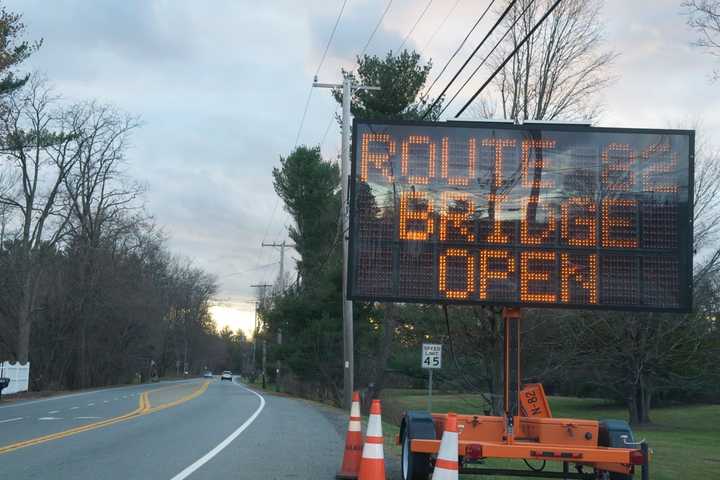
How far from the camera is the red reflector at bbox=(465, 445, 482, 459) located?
29.7 ft

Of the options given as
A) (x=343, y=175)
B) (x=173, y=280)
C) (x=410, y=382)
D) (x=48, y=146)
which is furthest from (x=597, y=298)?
(x=173, y=280)

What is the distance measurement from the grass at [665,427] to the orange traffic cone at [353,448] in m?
3.98

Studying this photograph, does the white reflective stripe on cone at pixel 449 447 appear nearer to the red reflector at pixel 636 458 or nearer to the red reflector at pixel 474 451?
the red reflector at pixel 474 451

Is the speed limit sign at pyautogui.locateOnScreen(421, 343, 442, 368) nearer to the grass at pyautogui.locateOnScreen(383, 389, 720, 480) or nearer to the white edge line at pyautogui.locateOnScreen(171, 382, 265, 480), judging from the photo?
the grass at pyautogui.locateOnScreen(383, 389, 720, 480)

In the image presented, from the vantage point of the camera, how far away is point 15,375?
42281mm

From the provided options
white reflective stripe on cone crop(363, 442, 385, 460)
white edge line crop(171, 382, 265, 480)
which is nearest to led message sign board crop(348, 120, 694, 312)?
white reflective stripe on cone crop(363, 442, 385, 460)

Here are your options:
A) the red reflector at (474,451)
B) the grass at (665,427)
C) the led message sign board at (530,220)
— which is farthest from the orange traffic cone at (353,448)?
the grass at (665,427)

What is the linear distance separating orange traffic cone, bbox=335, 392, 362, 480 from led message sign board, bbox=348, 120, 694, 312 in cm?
171

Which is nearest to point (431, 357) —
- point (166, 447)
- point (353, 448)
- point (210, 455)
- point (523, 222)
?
point (166, 447)

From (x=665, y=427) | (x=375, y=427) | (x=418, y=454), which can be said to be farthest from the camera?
(x=665, y=427)

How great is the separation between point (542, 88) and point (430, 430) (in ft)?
61.9

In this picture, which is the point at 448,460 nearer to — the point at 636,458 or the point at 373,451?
the point at 373,451

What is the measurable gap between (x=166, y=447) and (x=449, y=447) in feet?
30.2

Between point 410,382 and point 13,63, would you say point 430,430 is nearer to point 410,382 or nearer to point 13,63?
point 13,63
